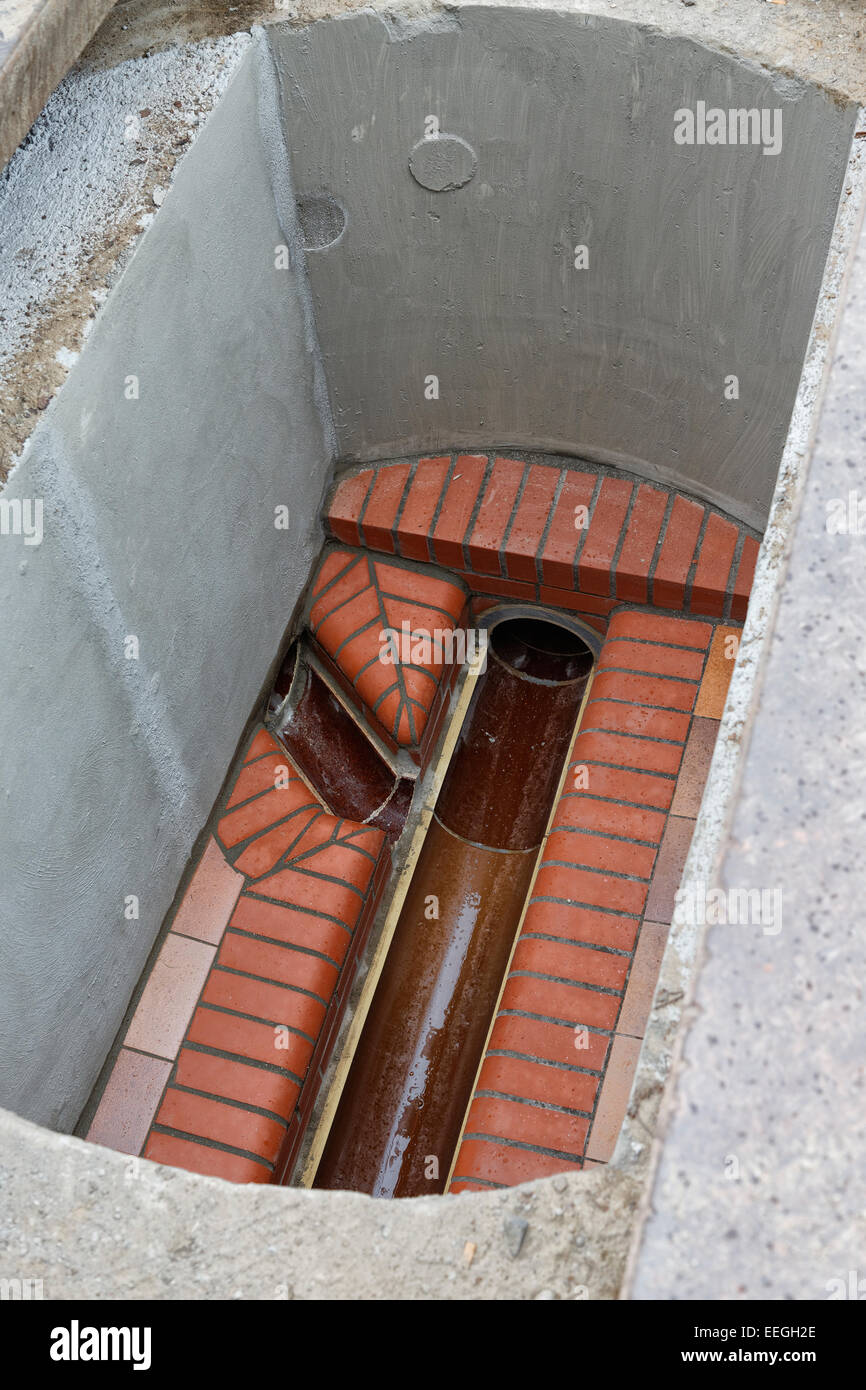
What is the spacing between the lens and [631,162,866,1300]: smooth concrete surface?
3.56ft

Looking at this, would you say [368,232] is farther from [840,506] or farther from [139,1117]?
[139,1117]

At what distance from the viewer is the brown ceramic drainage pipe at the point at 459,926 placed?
2971mm

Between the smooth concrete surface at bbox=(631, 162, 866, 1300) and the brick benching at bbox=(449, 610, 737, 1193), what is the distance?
56.8 inches

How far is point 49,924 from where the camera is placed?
7.90 ft

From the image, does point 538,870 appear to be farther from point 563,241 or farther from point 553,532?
point 563,241

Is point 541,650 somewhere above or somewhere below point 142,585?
above

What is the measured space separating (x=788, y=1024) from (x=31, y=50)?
Answer: 170cm

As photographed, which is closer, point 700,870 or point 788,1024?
point 788,1024

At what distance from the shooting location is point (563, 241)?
9.29ft

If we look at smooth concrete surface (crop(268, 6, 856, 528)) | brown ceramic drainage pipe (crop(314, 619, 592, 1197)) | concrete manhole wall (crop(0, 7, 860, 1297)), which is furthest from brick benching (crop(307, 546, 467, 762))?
smooth concrete surface (crop(268, 6, 856, 528))

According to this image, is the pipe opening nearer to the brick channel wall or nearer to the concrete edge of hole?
the brick channel wall

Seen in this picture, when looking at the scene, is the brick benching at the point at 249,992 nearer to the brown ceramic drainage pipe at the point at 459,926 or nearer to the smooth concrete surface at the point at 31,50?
the brown ceramic drainage pipe at the point at 459,926

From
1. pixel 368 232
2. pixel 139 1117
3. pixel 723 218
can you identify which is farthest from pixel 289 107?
pixel 139 1117

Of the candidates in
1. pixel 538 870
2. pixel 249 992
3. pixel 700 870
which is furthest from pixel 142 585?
pixel 700 870
